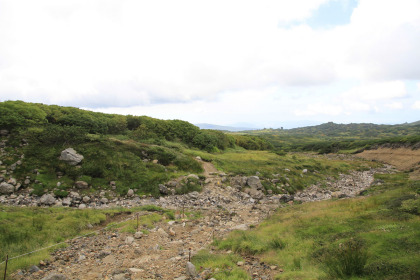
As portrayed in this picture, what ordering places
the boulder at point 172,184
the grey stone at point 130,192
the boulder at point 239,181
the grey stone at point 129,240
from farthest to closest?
1. the boulder at point 239,181
2. the boulder at point 172,184
3. the grey stone at point 130,192
4. the grey stone at point 129,240

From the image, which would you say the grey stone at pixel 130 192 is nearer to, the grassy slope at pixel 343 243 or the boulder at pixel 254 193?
the grassy slope at pixel 343 243

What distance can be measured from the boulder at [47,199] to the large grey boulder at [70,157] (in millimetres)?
5376

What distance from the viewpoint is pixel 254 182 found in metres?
29.2

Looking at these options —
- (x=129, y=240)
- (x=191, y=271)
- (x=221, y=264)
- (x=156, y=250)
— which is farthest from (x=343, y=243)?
(x=129, y=240)

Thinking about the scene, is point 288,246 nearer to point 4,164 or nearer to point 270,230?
point 270,230

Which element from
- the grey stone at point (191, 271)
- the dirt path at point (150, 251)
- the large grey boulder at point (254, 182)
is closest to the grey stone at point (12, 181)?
the dirt path at point (150, 251)

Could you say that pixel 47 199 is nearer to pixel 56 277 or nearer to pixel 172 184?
pixel 172 184

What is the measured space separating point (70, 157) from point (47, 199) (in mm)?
6300

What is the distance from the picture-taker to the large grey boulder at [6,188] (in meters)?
18.9

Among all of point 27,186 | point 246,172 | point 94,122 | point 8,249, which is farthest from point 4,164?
point 246,172

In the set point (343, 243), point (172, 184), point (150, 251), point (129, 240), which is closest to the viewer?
point (343, 243)

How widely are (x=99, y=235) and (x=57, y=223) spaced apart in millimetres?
3079

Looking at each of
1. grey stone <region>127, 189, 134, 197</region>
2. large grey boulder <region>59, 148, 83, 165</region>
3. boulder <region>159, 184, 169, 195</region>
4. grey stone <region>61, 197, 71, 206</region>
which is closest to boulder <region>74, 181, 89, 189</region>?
grey stone <region>61, 197, 71, 206</region>

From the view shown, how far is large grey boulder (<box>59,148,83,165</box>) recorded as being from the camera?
2395cm
